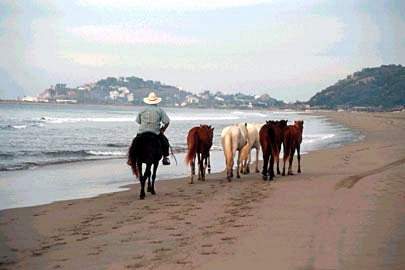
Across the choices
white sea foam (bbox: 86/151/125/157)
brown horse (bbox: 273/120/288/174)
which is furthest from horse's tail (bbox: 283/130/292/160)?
white sea foam (bbox: 86/151/125/157)

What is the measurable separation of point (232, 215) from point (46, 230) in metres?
2.74

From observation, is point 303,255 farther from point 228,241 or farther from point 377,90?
point 377,90

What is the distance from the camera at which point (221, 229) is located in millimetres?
8484

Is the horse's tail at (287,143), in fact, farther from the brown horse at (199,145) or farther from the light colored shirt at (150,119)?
the light colored shirt at (150,119)

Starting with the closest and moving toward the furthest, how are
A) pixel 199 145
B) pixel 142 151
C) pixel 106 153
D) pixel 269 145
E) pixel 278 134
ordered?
pixel 142 151
pixel 269 145
pixel 199 145
pixel 278 134
pixel 106 153

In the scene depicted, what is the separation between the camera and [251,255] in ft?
22.7

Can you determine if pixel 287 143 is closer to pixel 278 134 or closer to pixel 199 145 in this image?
pixel 278 134

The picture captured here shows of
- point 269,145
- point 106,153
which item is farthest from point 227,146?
point 106,153

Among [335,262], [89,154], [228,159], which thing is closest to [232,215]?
[335,262]

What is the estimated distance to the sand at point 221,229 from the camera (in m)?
6.79

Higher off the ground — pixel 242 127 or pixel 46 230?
pixel 242 127

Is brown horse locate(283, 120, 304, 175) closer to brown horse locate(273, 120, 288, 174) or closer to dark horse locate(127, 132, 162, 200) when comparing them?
brown horse locate(273, 120, 288, 174)

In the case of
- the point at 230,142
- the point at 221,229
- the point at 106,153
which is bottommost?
the point at 106,153

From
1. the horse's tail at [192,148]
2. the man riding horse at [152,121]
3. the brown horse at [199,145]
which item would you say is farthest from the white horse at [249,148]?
the man riding horse at [152,121]
